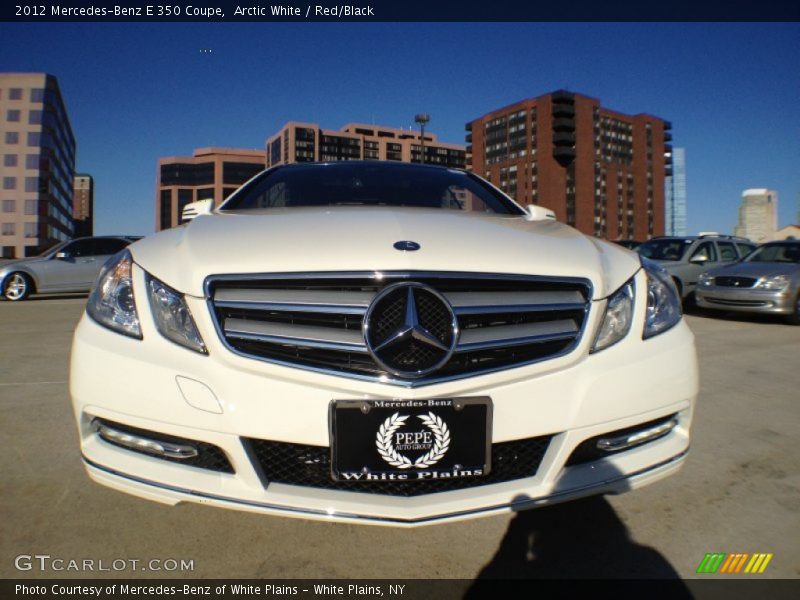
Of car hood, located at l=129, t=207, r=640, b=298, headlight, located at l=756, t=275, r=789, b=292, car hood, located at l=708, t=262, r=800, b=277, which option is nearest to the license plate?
car hood, located at l=129, t=207, r=640, b=298

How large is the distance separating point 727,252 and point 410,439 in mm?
12099

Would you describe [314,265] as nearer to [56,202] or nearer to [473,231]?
[473,231]

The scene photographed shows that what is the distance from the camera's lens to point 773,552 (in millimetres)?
1755

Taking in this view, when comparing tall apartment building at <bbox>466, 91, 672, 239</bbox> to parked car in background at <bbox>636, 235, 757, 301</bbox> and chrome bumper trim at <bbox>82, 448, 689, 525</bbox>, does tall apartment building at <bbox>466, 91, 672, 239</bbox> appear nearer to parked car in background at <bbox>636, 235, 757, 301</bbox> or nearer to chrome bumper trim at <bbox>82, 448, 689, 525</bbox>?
parked car in background at <bbox>636, 235, 757, 301</bbox>

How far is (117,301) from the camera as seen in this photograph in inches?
64.1

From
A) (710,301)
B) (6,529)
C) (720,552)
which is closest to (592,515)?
(720,552)

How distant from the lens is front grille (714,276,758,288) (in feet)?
27.7

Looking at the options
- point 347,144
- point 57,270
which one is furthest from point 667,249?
point 347,144

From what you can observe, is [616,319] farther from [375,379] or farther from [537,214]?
[537,214]

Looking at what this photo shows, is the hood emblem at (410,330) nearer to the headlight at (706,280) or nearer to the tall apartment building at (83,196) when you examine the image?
the headlight at (706,280)

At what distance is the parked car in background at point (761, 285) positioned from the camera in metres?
8.15

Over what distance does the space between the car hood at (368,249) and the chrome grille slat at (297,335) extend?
15 centimetres

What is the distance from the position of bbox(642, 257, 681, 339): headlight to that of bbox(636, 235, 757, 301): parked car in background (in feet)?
28.1

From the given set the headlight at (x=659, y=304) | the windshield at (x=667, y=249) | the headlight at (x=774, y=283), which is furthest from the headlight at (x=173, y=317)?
the windshield at (x=667, y=249)
